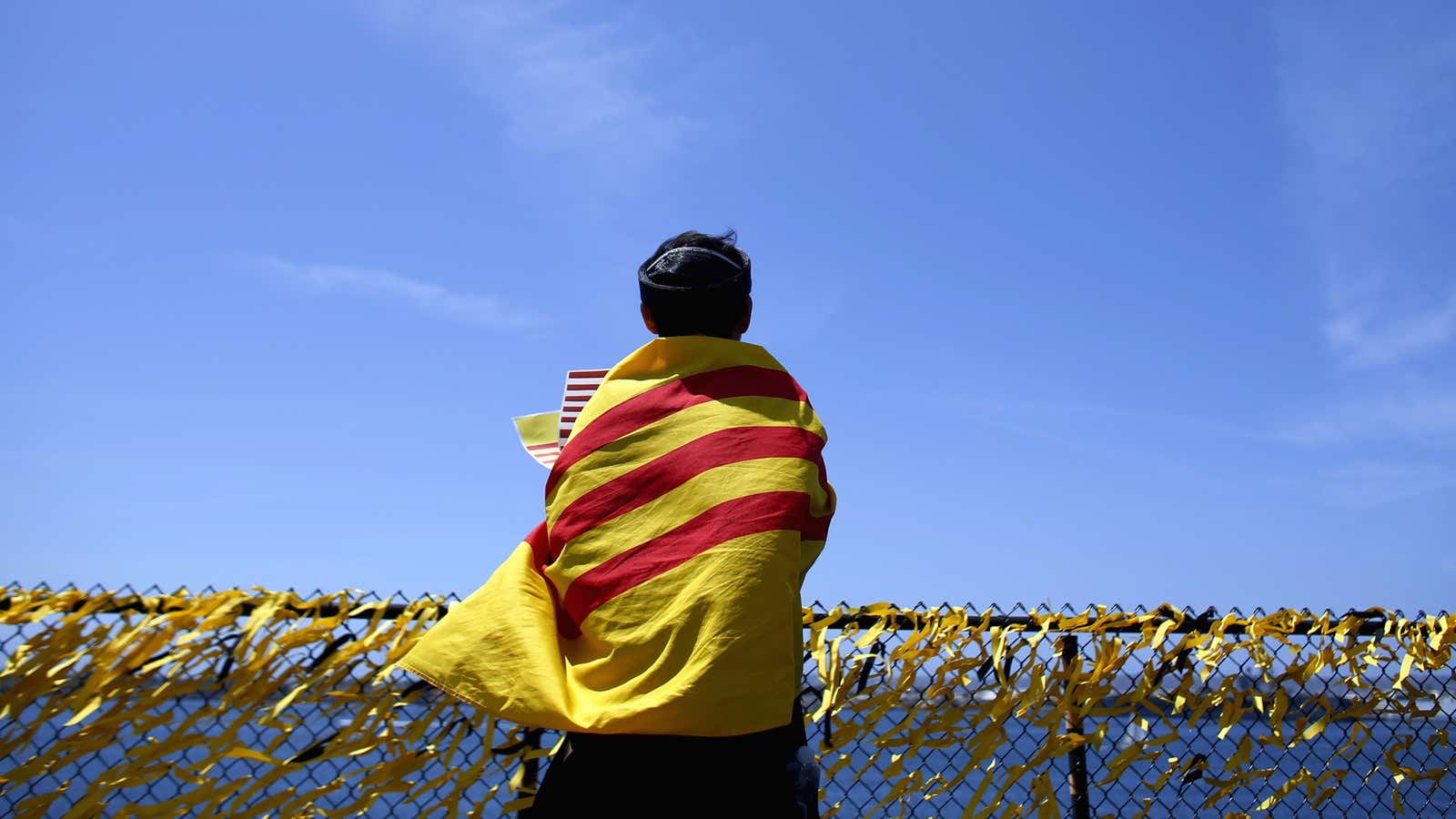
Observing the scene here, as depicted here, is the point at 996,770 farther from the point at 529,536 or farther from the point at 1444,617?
the point at 529,536

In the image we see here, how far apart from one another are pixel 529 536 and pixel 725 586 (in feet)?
1.49

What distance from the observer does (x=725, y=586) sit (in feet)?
5.59

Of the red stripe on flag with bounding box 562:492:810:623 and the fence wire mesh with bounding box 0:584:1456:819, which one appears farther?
the fence wire mesh with bounding box 0:584:1456:819

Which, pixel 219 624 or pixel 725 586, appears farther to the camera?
pixel 219 624

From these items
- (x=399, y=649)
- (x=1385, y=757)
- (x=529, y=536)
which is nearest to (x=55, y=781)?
(x=399, y=649)

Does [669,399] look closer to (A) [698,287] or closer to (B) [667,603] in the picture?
(A) [698,287]

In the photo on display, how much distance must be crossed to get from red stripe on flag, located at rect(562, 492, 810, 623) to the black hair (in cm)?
44

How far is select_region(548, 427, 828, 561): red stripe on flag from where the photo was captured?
1.85 meters

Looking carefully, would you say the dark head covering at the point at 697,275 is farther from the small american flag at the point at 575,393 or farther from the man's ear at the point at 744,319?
the small american flag at the point at 575,393

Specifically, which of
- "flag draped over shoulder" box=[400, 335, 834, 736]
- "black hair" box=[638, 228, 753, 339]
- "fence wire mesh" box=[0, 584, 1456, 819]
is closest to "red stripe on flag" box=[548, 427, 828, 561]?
"flag draped over shoulder" box=[400, 335, 834, 736]

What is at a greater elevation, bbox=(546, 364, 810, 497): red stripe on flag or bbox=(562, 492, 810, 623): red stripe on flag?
bbox=(546, 364, 810, 497): red stripe on flag

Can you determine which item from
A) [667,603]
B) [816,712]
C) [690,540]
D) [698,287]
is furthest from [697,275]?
[816,712]

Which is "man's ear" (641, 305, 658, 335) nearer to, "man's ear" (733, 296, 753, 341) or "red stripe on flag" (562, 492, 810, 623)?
"man's ear" (733, 296, 753, 341)

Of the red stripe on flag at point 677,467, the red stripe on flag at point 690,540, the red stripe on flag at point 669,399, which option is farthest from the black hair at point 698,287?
the red stripe on flag at point 690,540
